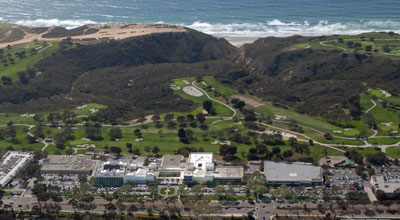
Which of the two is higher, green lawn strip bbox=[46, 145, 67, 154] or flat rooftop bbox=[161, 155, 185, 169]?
flat rooftop bbox=[161, 155, 185, 169]

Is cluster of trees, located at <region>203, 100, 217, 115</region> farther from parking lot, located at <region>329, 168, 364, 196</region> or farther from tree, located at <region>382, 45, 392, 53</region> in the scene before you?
tree, located at <region>382, 45, 392, 53</region>

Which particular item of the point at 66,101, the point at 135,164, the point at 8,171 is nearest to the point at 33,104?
the point at 66,101

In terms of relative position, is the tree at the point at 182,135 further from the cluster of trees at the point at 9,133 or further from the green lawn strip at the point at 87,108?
the cluster of trees at the point at 9,133

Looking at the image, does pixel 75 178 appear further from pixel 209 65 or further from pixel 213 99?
pixel 209 65

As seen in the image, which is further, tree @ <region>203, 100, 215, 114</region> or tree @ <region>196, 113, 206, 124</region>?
tree @ <region>203, 100, 215, 114</region>

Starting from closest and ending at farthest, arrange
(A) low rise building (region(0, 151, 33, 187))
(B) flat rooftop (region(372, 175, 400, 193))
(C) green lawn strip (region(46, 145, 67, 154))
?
(B) flat rooftop (region(372, 175, 400, 193)) < (A) low rise building (region(0, 151, 33, 187)) < (C) green lawn strip (region(46, 145, 67, 154))

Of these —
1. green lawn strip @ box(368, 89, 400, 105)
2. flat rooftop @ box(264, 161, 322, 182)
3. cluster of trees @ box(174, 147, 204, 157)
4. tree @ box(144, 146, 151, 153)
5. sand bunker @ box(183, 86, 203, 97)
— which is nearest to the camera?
flat rooftop @ box(264, 161, 322, 182)

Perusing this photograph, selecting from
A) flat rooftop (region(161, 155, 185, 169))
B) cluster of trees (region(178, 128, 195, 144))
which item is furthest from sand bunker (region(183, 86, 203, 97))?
flat rooftop (region(161, 155, 185, 169))

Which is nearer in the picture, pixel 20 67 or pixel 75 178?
pixel 75 178
